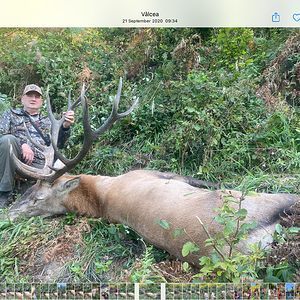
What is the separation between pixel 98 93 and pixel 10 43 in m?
1.20

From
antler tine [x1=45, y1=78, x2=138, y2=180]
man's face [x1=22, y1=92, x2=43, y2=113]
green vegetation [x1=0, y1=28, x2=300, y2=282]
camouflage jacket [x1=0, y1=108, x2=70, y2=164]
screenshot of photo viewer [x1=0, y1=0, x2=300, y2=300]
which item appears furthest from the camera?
man's face [x1=22, y1=92, x2=43, y2=113]

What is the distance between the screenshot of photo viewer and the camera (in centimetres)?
190

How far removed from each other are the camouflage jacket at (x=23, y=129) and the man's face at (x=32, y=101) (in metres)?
0.09

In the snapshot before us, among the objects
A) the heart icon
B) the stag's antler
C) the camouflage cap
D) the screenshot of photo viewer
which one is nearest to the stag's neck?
the screenshot of photo viewer

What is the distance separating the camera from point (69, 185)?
116 inches

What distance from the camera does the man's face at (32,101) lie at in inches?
142

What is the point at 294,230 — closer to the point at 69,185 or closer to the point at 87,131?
the point at 87,131

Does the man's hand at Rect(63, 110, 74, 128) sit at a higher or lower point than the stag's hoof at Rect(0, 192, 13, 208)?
higher

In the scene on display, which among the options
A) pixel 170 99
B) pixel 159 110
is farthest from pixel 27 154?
pixel 170 99

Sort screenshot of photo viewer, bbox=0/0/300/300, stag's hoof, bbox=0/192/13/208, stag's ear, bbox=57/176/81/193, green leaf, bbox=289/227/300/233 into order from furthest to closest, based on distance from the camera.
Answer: stag's hoof, bbox=0/192/13/208
stag's ear, bbox=57/176/81/193
screenshot of photo viewer, bbox=0/0/300/300
green leaf, bbox=289/227/300/233

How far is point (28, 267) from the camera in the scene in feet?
7.57

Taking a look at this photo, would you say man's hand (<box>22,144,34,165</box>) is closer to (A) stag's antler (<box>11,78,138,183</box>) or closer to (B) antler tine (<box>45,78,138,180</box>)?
(A) stag's antler (<box>11,78,138,183</box>)

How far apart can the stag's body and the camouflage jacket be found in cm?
46

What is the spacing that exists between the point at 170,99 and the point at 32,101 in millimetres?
1665
